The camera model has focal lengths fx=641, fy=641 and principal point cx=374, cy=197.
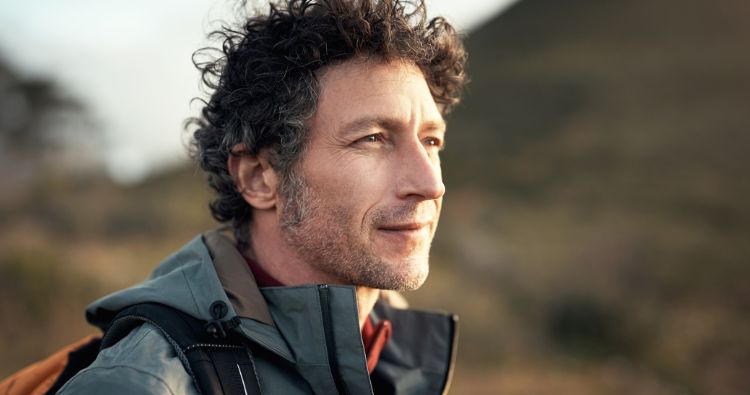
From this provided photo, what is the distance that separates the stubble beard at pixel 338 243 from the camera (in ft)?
8.42

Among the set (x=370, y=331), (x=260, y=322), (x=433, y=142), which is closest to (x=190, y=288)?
(x=260, y=322)

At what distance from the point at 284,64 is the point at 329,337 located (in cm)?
119

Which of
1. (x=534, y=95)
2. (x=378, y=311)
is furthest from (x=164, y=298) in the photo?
(x=534, y=95)

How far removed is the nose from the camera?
8.41 ft

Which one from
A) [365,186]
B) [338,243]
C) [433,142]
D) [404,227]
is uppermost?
[433,142]

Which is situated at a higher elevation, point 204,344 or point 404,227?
point 404,227

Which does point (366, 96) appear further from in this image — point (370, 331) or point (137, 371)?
point (137, 371)

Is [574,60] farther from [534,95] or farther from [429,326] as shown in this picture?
[429,326]

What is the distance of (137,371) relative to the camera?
1.92 metres

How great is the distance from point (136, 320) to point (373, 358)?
1.11m

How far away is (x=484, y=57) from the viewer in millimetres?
33875

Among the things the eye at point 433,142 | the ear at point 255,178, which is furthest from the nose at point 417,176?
the ear at point 255,178

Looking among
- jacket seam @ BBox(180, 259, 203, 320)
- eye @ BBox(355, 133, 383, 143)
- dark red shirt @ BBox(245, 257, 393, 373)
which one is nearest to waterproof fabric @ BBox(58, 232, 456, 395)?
jacket seam @ BBox(180, 259, 203, 320)

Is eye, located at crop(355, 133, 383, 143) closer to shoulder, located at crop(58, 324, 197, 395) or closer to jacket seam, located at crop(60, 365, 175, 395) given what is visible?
shoulder, located at crop(58, 324, 197, 395)
